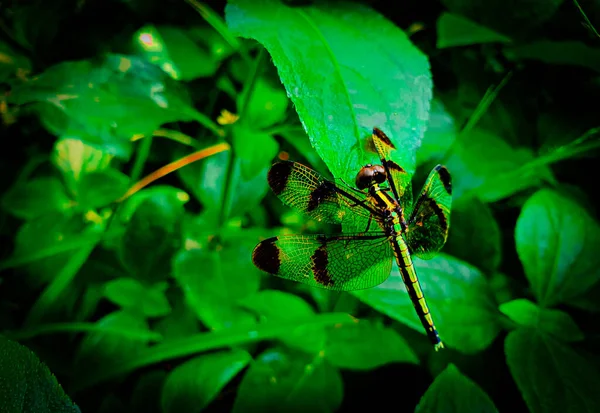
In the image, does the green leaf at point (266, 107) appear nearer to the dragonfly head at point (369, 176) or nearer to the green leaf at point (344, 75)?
the green leaf at point (344, 75)

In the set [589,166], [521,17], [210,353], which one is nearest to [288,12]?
[521,17]

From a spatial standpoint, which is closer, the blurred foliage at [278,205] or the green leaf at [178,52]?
the blurred foliage at [278,205]

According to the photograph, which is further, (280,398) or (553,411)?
(280,398)

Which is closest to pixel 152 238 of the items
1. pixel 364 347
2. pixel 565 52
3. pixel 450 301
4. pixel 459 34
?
pixel 364 347

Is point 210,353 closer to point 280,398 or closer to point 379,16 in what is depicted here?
point 280,398

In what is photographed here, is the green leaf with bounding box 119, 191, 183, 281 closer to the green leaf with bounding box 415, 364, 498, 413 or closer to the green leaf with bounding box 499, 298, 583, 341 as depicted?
the green leaf with bounding box 415, 364, 498, 413

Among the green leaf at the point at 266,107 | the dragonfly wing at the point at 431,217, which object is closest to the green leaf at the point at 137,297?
the green leaf at the point at 266,107

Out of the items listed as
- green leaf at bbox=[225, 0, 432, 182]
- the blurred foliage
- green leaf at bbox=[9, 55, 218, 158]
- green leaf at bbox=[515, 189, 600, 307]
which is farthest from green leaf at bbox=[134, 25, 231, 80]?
green leaf at bbox=[515, 189, 600, 307]
